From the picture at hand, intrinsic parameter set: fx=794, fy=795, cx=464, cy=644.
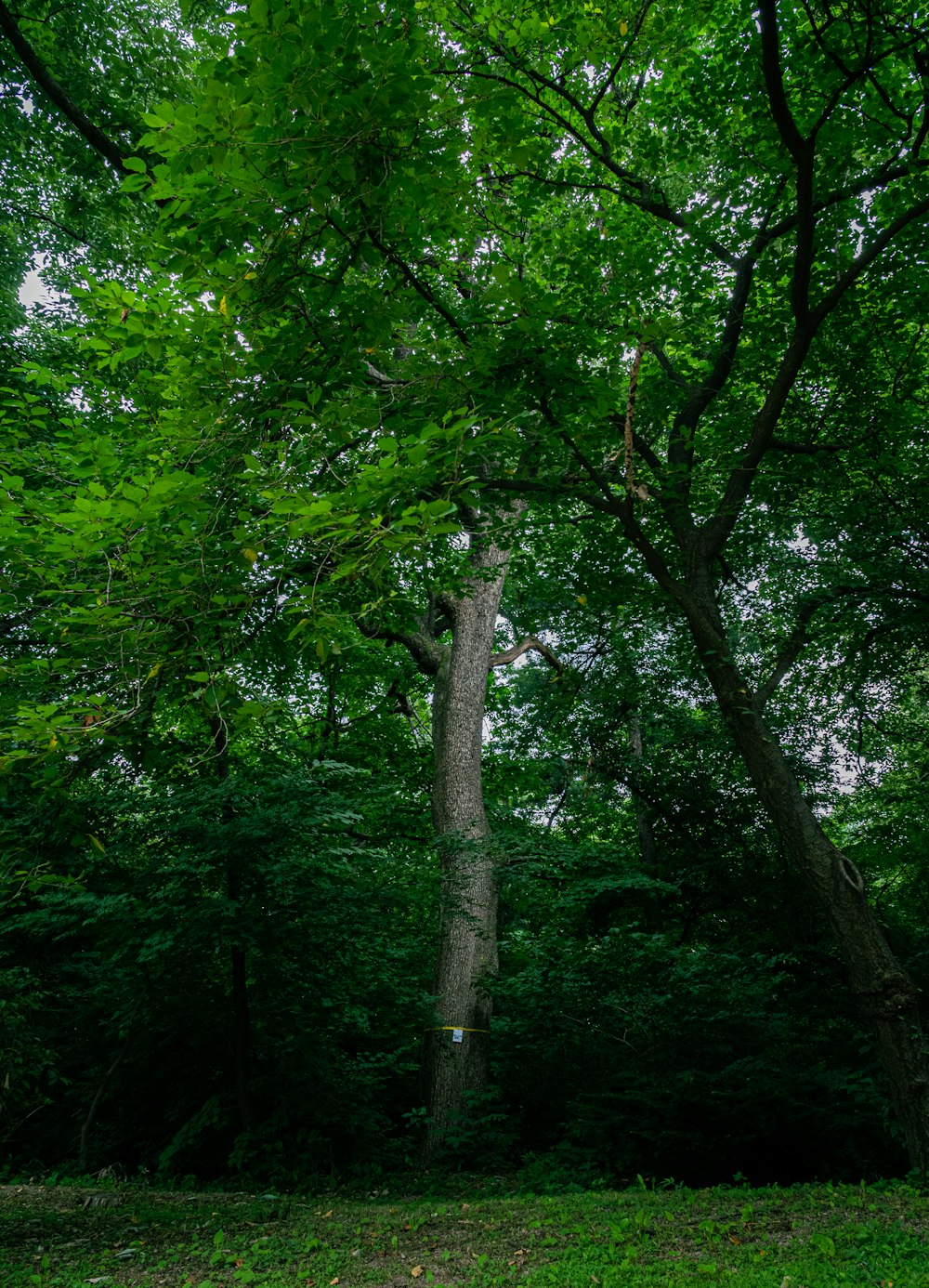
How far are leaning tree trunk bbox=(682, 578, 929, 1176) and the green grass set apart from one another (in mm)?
538

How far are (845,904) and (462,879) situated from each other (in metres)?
3.56

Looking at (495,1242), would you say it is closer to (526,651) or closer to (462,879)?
(462,879)

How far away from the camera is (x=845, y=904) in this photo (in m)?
4.82

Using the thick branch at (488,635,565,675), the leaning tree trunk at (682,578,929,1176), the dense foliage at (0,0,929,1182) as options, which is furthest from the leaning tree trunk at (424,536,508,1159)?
the leaning tree trunk at (682,578,929,1176)

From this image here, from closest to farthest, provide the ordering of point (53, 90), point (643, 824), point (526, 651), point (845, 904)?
point (845, 904), point (53, 90), point (643, 824), point (526, 651)

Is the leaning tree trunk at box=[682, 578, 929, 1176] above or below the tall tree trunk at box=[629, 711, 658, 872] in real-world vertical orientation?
below

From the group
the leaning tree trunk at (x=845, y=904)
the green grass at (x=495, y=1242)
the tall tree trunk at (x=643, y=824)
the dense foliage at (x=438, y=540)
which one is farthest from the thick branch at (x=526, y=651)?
the green grass at (x=495, y=1242)

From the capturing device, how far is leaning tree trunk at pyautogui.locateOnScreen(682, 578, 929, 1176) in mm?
4449

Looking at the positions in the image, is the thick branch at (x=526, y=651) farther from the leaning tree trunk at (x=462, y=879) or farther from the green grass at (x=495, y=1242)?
the green grass at (x=495, y=1242)

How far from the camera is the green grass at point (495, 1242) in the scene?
3094 mm

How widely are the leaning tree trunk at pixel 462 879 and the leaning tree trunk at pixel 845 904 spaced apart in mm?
2209

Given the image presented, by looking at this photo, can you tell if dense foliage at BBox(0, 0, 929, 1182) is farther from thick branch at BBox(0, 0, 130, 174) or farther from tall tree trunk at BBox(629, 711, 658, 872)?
tall tree trunk at BBox(629, 711, 658, 872)

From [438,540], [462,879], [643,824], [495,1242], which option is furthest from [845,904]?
[643,824]

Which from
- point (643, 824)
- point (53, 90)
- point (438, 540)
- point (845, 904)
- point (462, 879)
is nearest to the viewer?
point (845, 904)
